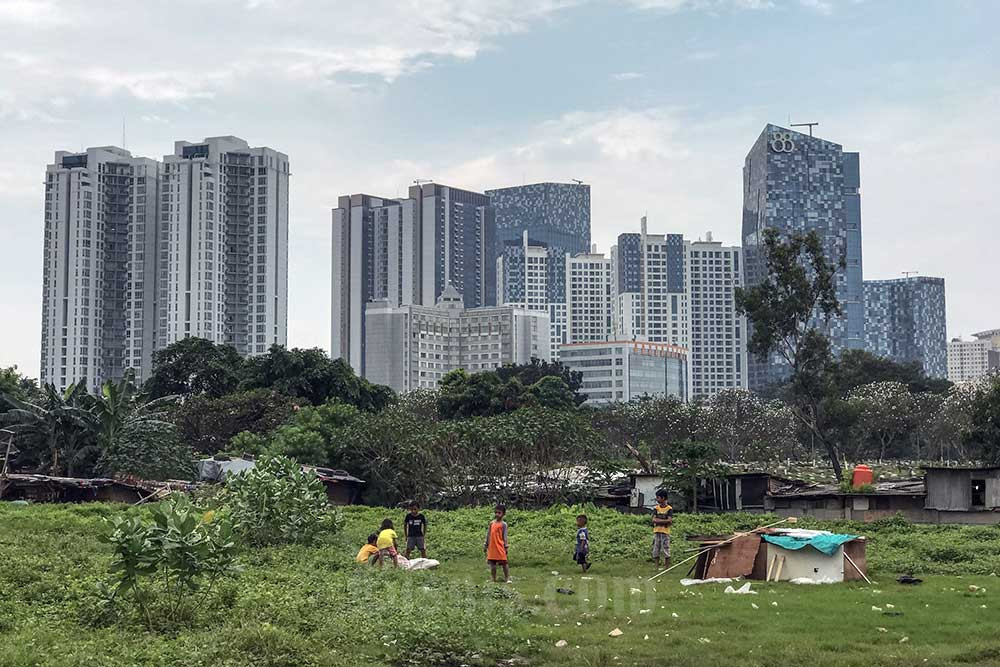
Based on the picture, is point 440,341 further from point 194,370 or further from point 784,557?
point 784,557

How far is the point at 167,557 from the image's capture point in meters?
13.7

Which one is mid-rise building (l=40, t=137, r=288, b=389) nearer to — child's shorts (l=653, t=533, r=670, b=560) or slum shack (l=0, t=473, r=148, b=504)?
slum shack (l=0, t=473, r=148, b=504)

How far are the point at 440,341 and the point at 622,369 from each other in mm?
32169

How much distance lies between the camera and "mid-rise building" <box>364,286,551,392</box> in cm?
18950

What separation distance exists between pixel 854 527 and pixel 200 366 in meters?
57.8

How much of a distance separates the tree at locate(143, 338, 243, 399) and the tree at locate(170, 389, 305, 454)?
14768 mm

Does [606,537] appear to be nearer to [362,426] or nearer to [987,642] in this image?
[987,642]

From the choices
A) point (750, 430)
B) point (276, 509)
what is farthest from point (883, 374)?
point (276, 509)

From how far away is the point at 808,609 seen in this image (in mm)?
15398

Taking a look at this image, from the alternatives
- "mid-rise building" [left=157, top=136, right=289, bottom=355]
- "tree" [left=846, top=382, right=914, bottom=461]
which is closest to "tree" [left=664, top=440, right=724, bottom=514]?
"tree" [left=846, top=382, right=914, bottom=461]

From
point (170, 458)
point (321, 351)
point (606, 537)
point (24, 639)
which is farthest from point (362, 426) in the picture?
point (24, 639)

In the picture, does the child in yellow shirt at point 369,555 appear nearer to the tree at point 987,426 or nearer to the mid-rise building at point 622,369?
the tree at point 987,426

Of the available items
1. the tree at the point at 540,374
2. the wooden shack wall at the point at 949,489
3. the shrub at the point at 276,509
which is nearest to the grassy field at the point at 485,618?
the shrub at the point at 276,509

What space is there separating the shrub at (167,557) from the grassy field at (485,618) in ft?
0.89
